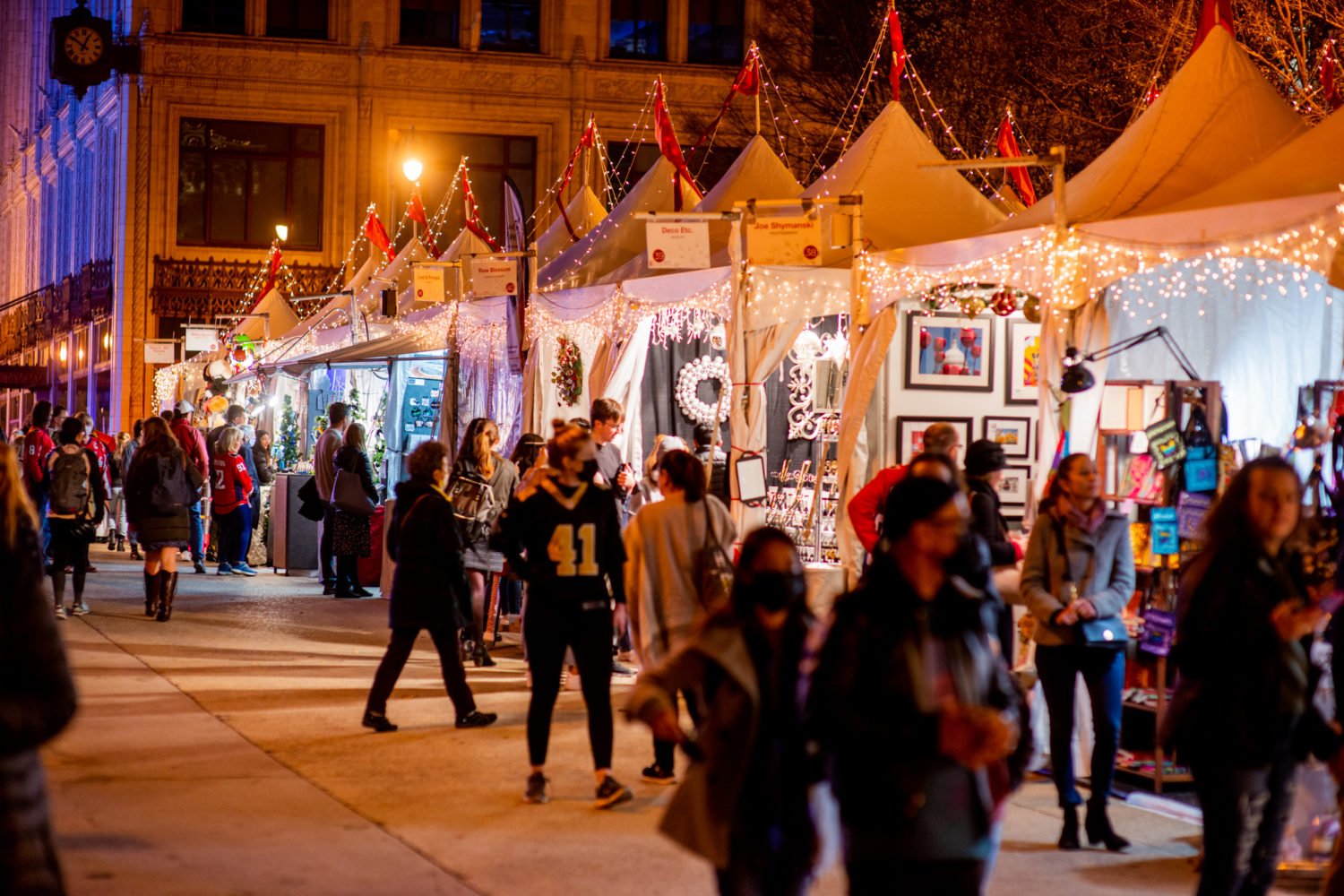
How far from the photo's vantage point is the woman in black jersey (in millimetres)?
8031

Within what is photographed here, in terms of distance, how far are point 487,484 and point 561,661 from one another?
487 cm

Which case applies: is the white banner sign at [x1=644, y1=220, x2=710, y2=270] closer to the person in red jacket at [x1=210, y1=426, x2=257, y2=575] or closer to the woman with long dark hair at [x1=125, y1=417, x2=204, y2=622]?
the woman with long dark hair at [x1=125, y1=417, x2=204, y2=622]

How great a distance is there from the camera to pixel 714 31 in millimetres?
39906

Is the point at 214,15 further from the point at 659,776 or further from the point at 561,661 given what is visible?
the point at 561,661

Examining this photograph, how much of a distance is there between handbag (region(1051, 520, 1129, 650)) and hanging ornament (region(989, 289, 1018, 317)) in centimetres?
517

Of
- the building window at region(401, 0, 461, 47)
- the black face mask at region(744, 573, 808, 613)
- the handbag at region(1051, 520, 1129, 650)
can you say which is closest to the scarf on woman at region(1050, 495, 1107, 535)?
the handbag at region(1051, 520, 1129, 650)

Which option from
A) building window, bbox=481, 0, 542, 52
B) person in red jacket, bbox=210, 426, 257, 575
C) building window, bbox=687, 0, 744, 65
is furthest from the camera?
building window, bbox=687, 0, 744, 65

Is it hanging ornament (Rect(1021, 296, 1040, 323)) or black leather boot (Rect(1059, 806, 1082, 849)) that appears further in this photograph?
hanging ornament (Rect(1021, 296, 1040, 323))

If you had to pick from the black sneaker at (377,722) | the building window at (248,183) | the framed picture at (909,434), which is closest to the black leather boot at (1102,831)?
the black sneaker at (377,722)

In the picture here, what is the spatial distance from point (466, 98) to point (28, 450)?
72.6 feet

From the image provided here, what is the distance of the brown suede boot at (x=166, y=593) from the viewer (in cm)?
1549

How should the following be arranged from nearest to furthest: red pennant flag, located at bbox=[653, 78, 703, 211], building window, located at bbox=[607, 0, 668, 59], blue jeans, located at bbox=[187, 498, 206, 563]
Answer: red pennant flag, located at bbox=[653, 78, 703, 211] < blue jeans, located at bbox=[187, 498, 206, 563] < building window, located at bbox=[607, 0, 668, 59]

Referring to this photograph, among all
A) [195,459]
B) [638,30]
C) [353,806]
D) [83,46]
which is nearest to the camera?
[353,806]

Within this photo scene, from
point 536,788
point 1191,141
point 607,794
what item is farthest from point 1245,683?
point 1191,141
